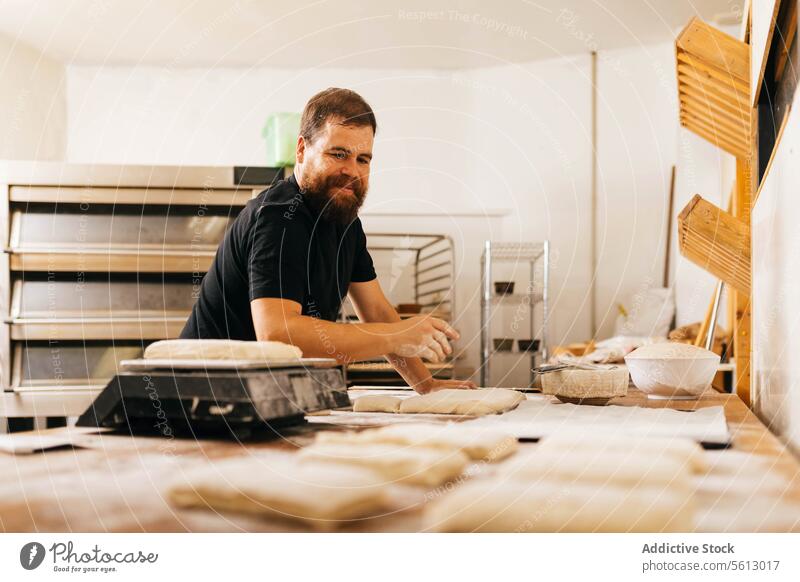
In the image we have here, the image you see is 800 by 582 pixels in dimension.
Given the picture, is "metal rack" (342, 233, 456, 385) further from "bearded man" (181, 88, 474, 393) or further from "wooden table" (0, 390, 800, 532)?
"wooden table" (0, 390, 800, 532)

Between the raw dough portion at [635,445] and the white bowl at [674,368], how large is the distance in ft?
0.90

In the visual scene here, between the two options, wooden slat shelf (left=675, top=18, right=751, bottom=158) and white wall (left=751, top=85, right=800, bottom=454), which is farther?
wooden slat shelf (left=675, top=18, right=751, bottom=158)

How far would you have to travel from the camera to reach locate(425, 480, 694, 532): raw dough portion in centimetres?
40

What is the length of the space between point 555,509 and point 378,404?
1.07ft

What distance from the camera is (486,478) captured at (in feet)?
1.43

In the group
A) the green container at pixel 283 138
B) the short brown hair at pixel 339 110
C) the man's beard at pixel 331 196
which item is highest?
the green container at pixel 283 138

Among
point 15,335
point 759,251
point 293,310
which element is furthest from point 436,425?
point 15,335

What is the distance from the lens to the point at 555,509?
415 mm

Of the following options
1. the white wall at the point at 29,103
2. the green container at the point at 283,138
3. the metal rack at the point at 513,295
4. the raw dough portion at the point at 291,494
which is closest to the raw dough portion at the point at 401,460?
the raw dough portion at the point at 291,494

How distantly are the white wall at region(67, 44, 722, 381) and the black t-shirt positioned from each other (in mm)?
1629

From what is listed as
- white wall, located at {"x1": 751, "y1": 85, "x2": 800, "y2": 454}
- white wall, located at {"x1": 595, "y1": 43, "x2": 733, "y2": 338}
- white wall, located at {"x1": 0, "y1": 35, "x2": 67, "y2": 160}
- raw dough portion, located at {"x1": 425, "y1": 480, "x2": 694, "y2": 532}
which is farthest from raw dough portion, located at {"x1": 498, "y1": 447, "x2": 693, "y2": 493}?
white wall, located at {"x1": 595, "y1": 43, "x2": 733, "y2": 338}

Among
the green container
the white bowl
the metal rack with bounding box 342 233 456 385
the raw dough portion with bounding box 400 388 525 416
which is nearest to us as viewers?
the raw dough portion with bounding box 400 388 525 416

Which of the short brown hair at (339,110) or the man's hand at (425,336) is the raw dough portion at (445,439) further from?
the short brown hair at (339,110)

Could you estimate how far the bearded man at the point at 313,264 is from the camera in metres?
0.82
